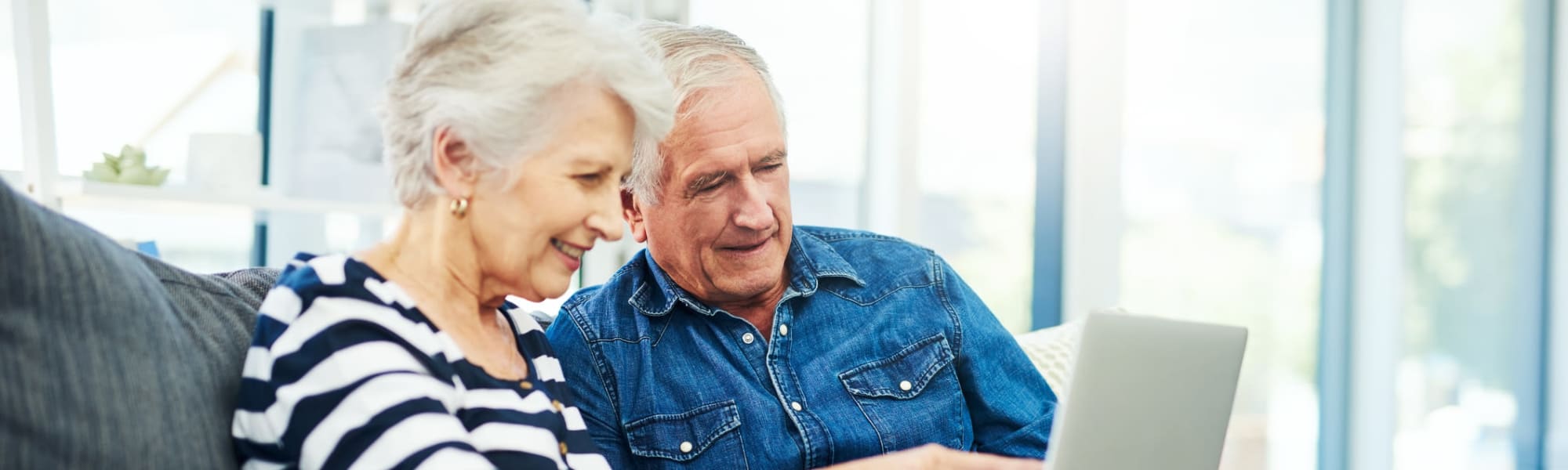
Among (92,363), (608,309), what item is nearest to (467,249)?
(92,363)

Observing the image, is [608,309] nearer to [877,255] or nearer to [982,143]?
[877,255]

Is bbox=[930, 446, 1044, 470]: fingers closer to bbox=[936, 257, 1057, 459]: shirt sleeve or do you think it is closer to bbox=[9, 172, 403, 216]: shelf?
bbox=[936, 257, 1057, 459]: shirt sleeve

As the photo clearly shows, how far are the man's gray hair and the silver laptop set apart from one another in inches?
23.3

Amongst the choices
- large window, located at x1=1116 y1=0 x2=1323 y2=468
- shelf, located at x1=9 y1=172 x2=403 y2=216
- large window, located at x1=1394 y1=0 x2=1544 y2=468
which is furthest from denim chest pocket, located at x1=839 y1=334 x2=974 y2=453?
large window, located at x1=1394 y1=0 x2=1544 y2=468

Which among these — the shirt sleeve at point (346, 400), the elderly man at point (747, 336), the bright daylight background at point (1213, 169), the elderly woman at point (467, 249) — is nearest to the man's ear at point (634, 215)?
the elderly man at point (747, 336)

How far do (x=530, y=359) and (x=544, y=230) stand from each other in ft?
0.59

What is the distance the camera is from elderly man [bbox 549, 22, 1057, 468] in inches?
53.9

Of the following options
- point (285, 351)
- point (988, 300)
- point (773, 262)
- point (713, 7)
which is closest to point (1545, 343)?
point (988, 300)

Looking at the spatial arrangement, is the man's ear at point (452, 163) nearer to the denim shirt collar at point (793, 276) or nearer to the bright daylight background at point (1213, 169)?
the denim shirt collar at point (793, 276)

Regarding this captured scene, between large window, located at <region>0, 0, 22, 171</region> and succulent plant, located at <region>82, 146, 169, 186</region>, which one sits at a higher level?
large window, located at <region>0, 0, 22, 171</region>

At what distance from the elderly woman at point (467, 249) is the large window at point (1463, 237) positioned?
135 inches

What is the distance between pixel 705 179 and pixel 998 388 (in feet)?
1.55

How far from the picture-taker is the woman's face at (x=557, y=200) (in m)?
1.01

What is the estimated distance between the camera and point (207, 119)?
2262 millimetres
